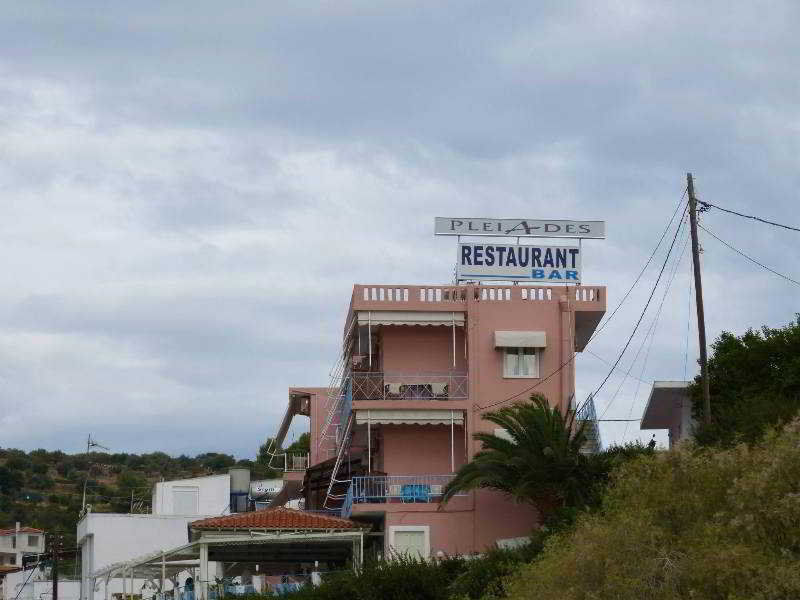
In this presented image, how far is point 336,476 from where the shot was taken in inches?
2085

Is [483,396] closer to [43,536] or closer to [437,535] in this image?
[437,535]

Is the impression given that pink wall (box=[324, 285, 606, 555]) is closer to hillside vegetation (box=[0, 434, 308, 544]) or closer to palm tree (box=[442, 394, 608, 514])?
palm tree (box=[442, 394, 608, 514])

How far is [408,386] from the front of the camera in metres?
50.5

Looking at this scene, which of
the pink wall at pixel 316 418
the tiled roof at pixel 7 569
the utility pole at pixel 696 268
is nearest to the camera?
the utility pole at pixel 696 268

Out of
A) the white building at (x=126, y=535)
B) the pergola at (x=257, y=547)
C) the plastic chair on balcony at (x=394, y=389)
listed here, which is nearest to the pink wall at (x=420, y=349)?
the plastic chair on balcony at (x=394, y=389)

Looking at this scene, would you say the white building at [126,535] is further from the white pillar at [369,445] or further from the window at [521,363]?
the window at [521,363]

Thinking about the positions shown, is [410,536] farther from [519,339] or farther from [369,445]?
[519,339]

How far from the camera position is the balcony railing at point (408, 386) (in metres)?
50.3

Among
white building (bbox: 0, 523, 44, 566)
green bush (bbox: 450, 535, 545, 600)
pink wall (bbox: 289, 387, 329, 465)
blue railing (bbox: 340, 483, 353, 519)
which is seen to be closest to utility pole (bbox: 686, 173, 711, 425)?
green bush (bbox: 450, 535, 545, 600)

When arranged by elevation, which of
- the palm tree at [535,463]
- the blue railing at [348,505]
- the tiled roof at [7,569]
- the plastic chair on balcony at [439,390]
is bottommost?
the tiled roof at [7,569]

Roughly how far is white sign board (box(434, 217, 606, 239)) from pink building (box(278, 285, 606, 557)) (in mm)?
2169

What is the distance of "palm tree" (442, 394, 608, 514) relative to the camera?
4381 cm

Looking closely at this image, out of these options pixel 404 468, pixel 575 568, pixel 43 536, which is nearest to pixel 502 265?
pixel 404 468

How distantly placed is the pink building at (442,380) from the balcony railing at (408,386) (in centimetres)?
4
